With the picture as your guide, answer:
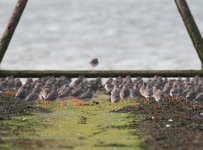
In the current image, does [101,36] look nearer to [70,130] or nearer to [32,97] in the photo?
[32,97]

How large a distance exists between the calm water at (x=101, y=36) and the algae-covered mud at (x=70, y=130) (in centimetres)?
1724

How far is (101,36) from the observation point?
51.0 meters

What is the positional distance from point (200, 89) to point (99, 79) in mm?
4301

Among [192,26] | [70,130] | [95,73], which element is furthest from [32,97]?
[192,26]

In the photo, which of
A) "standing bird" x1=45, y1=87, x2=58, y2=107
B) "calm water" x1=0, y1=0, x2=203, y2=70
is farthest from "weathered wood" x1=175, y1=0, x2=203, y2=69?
"calm water" x1=0, y1=0, x2=203, y2=70

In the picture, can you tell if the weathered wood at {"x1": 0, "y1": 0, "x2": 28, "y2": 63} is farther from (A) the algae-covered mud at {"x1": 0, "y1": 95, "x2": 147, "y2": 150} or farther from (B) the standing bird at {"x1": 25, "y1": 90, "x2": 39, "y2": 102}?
(A) the algae-covered mud at {"x1": 0, "y1": 95, "x2": 147, "y2": 150}

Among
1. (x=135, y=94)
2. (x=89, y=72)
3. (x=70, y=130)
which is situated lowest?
(x=89, y=72)

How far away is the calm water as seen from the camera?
37.6 metres

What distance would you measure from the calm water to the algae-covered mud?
679 inches

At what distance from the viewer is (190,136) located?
13.2m

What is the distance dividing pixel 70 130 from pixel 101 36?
3614 cm

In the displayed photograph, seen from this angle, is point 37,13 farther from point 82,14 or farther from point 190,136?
point 190,136

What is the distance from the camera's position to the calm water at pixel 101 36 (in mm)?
37594

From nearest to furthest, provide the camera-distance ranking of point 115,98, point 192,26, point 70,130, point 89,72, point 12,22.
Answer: point 70,130 → point 115,98 → point 192,26 → point 12,22 → point 89,72
